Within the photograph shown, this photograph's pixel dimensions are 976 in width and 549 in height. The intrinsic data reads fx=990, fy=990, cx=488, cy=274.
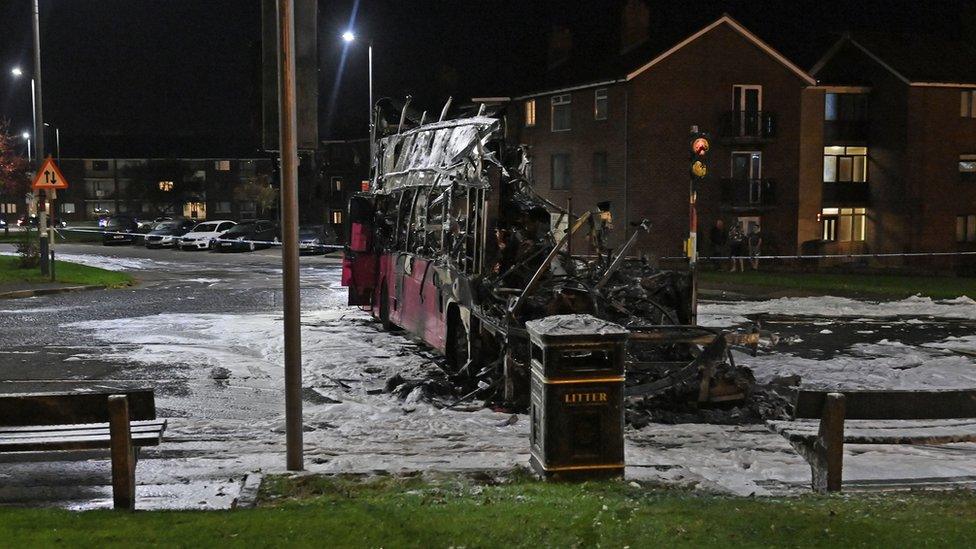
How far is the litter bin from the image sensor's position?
7.11m

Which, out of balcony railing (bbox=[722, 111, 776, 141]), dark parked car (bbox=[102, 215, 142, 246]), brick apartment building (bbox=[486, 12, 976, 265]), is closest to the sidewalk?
brick apartment building (bbox=[486, 12, 976, 265])

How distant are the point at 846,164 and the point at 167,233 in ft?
109

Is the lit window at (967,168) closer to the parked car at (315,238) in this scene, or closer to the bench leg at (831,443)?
the parked car at (315,238)

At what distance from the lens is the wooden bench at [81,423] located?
21.2ft

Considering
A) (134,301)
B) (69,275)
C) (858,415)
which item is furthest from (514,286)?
(69,275)

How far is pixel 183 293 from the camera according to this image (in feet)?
80.4

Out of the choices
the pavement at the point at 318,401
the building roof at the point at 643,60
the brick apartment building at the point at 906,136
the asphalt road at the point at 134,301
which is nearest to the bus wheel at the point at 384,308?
the pavement at the point at 318,401

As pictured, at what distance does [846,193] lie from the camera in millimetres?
48281

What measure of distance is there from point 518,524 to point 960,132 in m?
46.1

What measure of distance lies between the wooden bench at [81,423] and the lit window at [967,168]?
4688 cm

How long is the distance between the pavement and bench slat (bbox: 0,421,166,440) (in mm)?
500

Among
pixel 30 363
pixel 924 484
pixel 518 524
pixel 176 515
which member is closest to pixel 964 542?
→ pixel 924 484

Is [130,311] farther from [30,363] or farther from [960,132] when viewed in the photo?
[960,132]

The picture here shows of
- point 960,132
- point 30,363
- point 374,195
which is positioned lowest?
point 30,363
